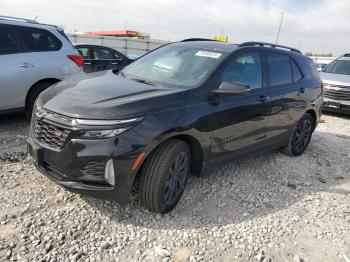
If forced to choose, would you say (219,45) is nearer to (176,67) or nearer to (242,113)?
(176,67)

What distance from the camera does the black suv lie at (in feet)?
9.61

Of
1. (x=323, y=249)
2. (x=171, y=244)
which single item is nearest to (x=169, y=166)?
(x=171, y=244)

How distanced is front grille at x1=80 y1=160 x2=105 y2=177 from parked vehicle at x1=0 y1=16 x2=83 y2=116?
309 centimetres

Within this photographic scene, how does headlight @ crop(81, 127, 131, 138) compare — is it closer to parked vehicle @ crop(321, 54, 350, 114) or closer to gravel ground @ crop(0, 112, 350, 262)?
gravel ground @ crop(0, 112, 350, 262)

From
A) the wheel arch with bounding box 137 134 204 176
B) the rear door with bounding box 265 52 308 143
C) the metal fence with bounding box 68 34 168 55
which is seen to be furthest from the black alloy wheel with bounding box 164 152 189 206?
the metal fence with bounding box 68 34 168 55

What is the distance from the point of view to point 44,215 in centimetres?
323

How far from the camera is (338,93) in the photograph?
9711mm

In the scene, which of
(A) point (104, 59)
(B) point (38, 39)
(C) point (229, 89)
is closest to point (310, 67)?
(C) point (229, 89)

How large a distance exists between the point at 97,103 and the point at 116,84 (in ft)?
1.93

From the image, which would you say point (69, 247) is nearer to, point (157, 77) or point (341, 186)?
point (157, 77)

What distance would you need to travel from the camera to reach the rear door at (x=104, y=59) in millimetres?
10141

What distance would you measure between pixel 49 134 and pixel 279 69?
3.29 metres

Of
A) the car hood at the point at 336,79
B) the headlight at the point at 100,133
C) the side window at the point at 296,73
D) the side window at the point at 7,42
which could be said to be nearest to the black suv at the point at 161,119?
the headlight at the point at 100,133

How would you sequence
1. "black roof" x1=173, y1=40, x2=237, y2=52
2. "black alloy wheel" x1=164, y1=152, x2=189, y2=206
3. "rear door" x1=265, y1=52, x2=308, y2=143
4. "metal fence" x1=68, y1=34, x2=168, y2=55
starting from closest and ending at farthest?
A: 1. "black alloy wheel" x1=164, y1=152, x2=189, y2=206
2. "black roof" x1=173, y1=40, x2=237, y2=52
3. "rear door" x1=265, y1=52, x2=308, y2=143
4. "metal fence" x1=68, y1=34, x2=168, y2=55
